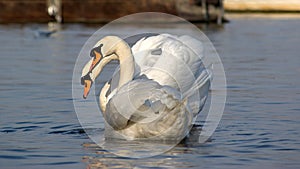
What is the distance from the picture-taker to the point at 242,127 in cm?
1041

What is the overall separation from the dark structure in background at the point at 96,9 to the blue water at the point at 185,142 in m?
16.8

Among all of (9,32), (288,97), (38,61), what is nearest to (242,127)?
(288,97)

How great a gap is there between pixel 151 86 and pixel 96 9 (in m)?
31.0

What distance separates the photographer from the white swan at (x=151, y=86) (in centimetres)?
914

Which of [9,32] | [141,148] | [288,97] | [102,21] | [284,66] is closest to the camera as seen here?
[141,148]

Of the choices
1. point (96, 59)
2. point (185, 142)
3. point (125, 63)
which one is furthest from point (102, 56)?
point (185, 142)

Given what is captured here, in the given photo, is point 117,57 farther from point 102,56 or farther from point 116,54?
point 102,56

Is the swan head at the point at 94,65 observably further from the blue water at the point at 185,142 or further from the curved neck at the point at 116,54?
the blue water at the point at 185,142

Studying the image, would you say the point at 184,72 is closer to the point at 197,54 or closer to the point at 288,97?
the point at 197,54

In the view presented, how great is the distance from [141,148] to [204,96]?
193 cm

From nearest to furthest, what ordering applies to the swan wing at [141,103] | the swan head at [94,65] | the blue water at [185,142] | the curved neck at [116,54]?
the blue water at [185,142], the swan wing at [141,103], the curved neck at [116,54], the swan head at [94,65]

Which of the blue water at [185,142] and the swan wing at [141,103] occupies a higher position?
the swan wing at [141,103]

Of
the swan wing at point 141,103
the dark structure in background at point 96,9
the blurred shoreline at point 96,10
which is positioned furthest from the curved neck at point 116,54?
the dark structure in background at point 96,9

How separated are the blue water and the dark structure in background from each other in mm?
16839
